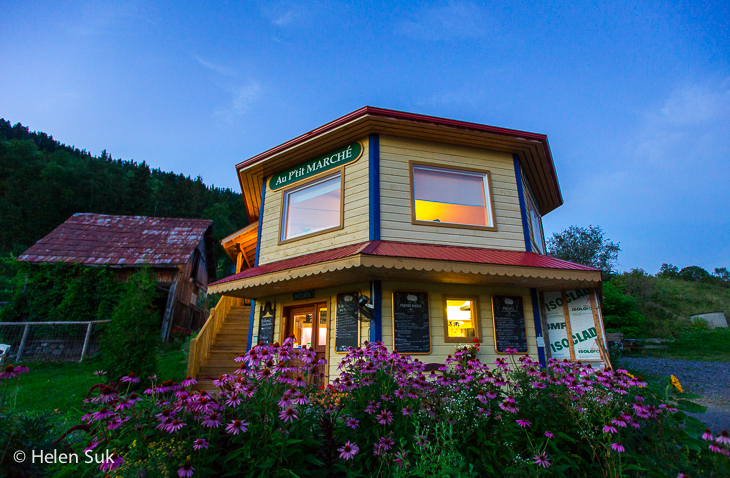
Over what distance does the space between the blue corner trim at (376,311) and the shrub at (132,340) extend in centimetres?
517

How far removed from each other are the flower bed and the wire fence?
485 inches

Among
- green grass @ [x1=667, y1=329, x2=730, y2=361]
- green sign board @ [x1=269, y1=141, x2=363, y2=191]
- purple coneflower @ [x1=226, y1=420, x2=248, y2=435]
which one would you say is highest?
green sign board @ [x1=269, y1=141, x2=363, y2=191]

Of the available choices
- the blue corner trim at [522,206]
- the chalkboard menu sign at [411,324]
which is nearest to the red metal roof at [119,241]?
the chalkboard menu sign at [411,324]

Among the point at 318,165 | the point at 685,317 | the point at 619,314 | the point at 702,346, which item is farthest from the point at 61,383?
the point at 685,317

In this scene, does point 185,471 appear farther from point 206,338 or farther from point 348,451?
point 206,338

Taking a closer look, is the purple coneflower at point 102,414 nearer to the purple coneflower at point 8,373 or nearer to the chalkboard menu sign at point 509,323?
the purple coneflower at point 8,373

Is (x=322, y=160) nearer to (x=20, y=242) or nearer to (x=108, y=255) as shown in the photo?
(x=108, y=255)

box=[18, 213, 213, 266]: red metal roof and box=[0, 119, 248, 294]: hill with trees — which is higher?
box=[0, 119, 248, 294]: hill with trees

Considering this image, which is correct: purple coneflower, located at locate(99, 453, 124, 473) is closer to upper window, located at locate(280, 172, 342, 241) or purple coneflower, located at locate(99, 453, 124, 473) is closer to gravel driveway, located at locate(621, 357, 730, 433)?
upper window, located at locate(280, 172, 342, 241)

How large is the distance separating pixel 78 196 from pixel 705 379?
47.0 metres

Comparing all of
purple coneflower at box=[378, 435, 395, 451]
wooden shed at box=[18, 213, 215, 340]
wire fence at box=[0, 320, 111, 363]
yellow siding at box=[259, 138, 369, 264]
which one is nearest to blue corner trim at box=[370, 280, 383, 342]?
yellow siding at box=[259, 138, 369, 264]

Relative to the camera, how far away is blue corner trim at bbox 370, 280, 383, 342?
6652mm

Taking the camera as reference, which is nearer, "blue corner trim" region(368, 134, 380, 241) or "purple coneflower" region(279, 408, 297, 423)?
"purple coneflower" region(279, 408, 297, 423)

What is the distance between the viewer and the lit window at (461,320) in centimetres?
710
